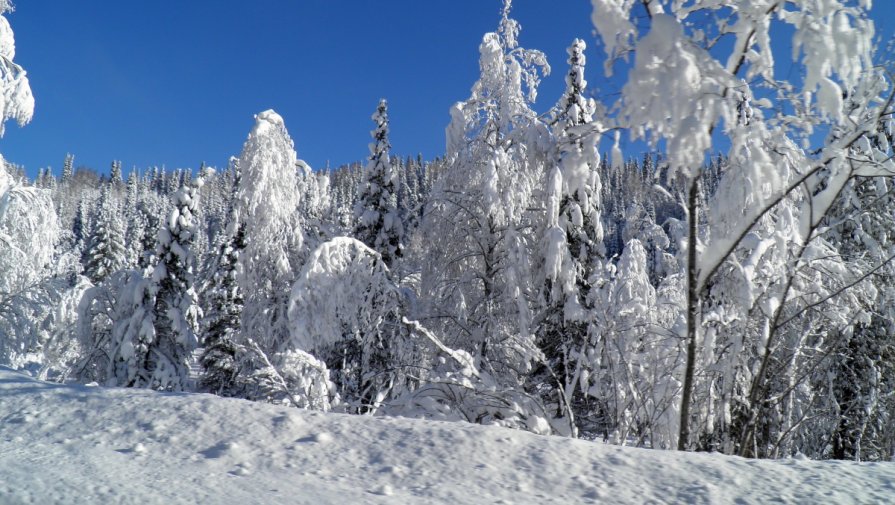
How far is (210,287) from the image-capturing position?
23297 millimetres

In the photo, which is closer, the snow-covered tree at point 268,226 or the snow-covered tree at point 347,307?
the snow-covered tree at point 347,307

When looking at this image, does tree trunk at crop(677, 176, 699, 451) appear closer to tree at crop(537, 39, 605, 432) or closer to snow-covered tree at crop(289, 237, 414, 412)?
snow-covered tree at crop(289, 237, 414, 412)

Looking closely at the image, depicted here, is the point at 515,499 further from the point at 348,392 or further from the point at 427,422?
the point at 348,392

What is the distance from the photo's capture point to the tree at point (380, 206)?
14.2 m

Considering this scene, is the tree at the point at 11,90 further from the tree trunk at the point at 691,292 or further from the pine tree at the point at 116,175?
the pine tree at the point at 116,175

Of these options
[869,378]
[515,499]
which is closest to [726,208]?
[515,499]

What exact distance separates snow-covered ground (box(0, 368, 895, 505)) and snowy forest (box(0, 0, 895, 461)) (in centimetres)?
119

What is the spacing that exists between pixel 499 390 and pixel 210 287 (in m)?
20.8

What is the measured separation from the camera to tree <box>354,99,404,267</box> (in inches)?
560

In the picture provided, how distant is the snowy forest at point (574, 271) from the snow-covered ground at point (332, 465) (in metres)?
Answer: 1.19

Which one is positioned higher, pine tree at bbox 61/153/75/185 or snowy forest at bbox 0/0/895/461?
pine tree at bbox 61/153/75/185

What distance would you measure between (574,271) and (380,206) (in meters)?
6.12

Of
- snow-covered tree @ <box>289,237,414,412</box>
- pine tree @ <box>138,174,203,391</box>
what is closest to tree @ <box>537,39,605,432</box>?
snow-covered tree @ <box>289,237,414,412</box>

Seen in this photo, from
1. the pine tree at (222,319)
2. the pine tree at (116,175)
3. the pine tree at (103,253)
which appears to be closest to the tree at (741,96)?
the pine tree at (222,319)
